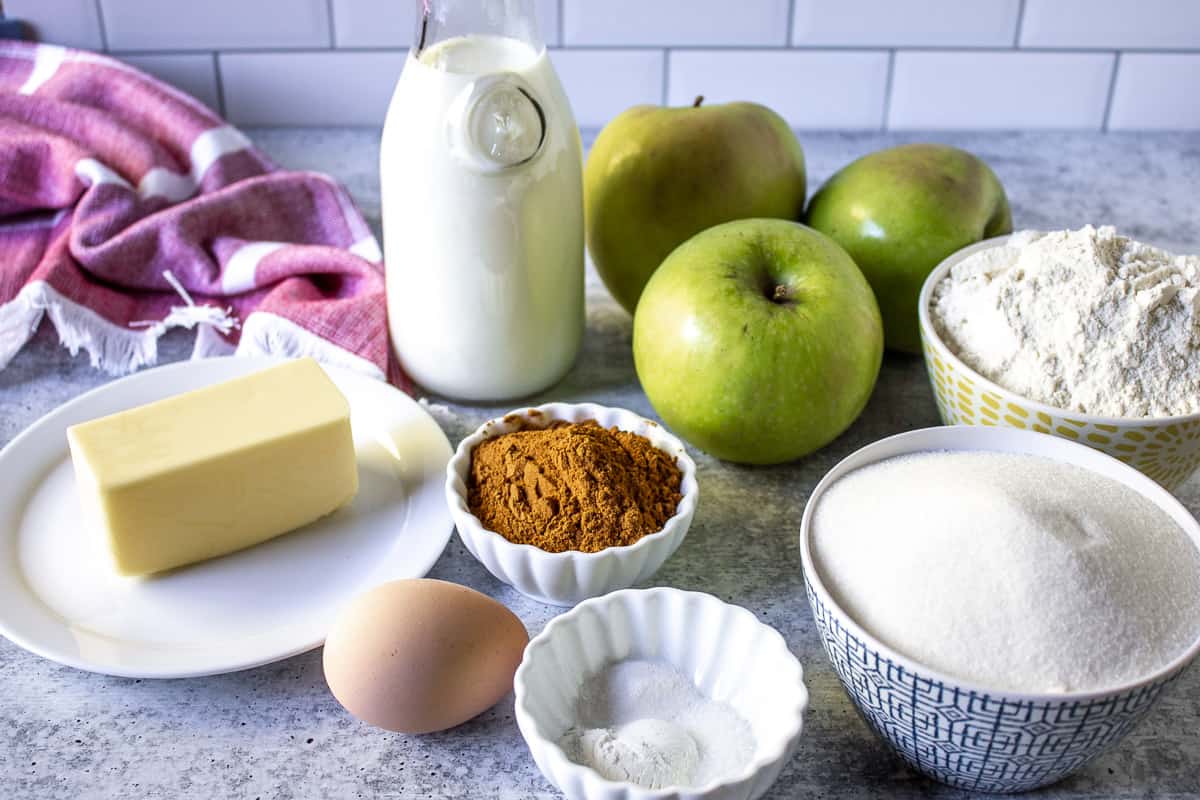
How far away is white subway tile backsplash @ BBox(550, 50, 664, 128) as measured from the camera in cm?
134

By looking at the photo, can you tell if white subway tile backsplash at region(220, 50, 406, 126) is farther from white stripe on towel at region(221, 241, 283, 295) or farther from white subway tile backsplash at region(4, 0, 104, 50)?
white stripe on towel at region(221, 241, 283, 295)

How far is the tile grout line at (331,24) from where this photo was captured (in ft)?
4.24

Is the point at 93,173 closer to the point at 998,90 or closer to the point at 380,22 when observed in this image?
the point at 380,22

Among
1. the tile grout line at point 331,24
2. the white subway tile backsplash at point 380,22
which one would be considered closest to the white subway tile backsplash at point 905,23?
the white subway tile backsplash at point 380,22

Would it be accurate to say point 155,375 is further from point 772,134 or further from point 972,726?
point 972,726

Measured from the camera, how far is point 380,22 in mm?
1305

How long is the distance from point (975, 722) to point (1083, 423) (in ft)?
0.84

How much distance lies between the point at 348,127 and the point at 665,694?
0.99 m

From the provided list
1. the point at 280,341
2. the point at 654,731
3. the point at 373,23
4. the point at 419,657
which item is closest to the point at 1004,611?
the point at 654,731

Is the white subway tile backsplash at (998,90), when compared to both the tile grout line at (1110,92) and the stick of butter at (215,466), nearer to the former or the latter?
the tile grout line at (1110,92)

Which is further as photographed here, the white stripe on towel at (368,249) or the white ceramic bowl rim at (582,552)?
the white stripe on towel at (368,249)

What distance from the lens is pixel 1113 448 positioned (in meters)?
0.72

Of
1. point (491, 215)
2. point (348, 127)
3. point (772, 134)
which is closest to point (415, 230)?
point (491, 215)

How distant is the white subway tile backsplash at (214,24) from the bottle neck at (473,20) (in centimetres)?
55
